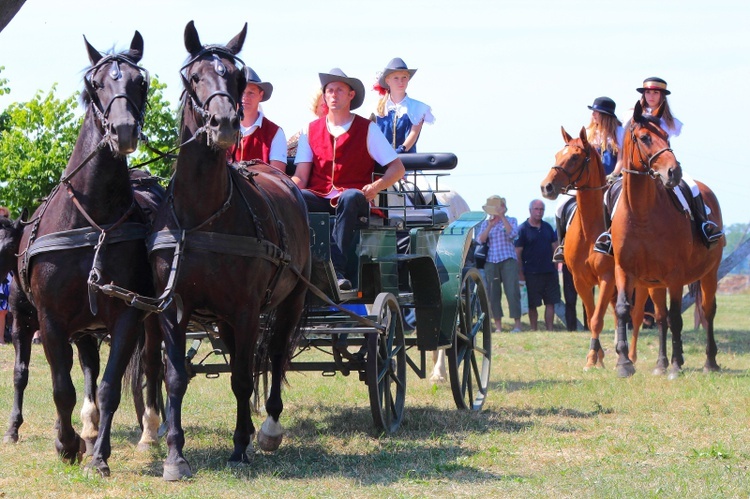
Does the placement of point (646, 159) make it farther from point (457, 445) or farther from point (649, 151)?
point (457, 445)

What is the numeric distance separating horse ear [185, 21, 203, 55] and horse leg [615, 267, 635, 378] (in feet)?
20.4

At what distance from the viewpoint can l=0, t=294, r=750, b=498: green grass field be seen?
5.95 metres

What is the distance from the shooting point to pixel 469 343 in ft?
31.3

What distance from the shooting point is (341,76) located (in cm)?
818

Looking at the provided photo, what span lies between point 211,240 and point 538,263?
1311cm

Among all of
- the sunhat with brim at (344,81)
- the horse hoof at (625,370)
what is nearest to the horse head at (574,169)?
the horse hoof at (625,370)

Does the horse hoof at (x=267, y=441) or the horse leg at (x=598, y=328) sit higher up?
the horse leg at (x=598, y=328)

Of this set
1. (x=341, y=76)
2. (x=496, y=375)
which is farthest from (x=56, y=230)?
(x=496, y=375)

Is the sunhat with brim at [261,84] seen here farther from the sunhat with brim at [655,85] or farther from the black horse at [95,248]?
the sunhat with brim at [655,85]

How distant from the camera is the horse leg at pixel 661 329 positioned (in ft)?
37.8

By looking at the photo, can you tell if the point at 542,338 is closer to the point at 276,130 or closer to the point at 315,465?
the point at 276,130

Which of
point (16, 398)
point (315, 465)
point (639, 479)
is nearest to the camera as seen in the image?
point (639, 479)

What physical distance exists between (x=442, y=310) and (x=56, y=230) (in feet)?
11.3

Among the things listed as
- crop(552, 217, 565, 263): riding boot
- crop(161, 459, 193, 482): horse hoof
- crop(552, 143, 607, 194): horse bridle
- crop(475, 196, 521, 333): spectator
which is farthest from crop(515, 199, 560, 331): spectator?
crop(161, 459, 193, 482): horse hoof
